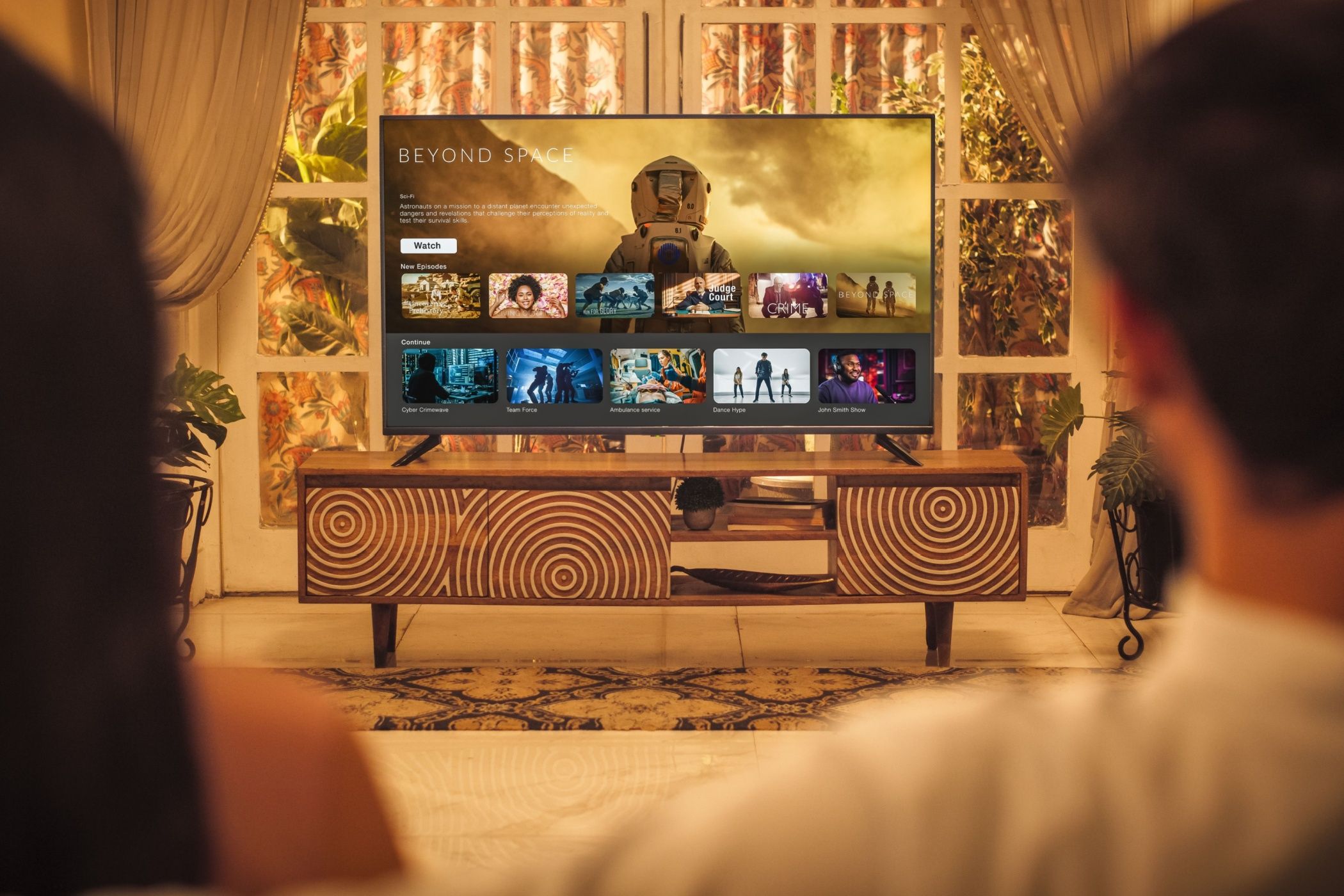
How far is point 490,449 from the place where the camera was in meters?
4.43

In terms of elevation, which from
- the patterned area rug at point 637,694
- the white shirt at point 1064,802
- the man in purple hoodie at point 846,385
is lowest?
the patterned area rug at point 637,694

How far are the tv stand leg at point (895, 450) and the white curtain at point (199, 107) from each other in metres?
2.14

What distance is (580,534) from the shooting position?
3535 millimetres

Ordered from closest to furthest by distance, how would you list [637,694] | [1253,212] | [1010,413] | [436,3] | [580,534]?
[1253,212]
[637,694]
[580,534]
[436,3]
[1010,413]

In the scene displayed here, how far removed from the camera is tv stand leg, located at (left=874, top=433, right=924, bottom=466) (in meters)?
3.67

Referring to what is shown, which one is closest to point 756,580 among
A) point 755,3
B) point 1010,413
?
point 1010,413

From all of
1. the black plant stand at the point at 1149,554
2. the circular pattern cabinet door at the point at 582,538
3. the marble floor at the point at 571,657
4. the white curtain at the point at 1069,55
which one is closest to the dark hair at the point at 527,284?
the circular pattern cabinet door at the point at 582,538

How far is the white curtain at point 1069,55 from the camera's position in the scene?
13.1 ft

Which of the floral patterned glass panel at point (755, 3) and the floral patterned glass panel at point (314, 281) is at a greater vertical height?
the floral patterned glass panel at point (755, 3)

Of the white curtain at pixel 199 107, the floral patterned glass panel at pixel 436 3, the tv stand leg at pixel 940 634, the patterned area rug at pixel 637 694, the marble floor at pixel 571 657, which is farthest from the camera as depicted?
the floral patterned glass panel at pixel 436 3

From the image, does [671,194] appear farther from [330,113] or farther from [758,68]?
[330,113]

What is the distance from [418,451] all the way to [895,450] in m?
1.44

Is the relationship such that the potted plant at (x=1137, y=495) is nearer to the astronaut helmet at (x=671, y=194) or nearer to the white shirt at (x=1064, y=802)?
the astronaut helmet at (x=671, y=194)

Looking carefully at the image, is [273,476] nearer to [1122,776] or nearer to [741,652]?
[741,652]
